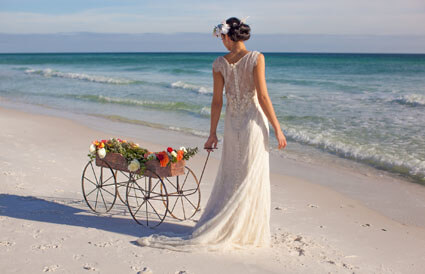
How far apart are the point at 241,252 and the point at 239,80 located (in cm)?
163

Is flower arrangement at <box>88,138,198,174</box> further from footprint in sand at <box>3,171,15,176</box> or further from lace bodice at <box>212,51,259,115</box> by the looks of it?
footprint in sand at <box>3,171,15,176</box>

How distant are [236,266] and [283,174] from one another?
392cm

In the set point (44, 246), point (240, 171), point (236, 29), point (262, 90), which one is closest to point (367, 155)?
point (240, 171)

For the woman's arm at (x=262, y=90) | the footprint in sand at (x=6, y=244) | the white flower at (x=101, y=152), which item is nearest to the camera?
the woman's arm at (x=262, y=90)

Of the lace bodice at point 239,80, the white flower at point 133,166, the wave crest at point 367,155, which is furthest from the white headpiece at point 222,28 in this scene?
the wave crest at point 367,155

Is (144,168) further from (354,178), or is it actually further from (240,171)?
(354,178)

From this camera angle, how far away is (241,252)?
4.18 m

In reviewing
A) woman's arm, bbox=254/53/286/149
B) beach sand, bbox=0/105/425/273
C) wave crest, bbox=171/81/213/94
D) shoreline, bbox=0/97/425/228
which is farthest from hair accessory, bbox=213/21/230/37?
wave crest, bbox=171/81/213/94

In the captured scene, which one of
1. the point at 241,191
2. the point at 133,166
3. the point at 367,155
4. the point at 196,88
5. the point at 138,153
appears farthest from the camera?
the point at 196,88

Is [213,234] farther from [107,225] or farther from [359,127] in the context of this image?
[359,127]

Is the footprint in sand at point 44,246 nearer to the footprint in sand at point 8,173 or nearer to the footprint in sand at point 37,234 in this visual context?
the footprint in sand at point 37,234

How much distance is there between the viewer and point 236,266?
3.89m

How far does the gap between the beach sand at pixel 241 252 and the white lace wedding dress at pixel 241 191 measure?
14 cm

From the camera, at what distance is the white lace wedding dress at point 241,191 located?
166 inches
